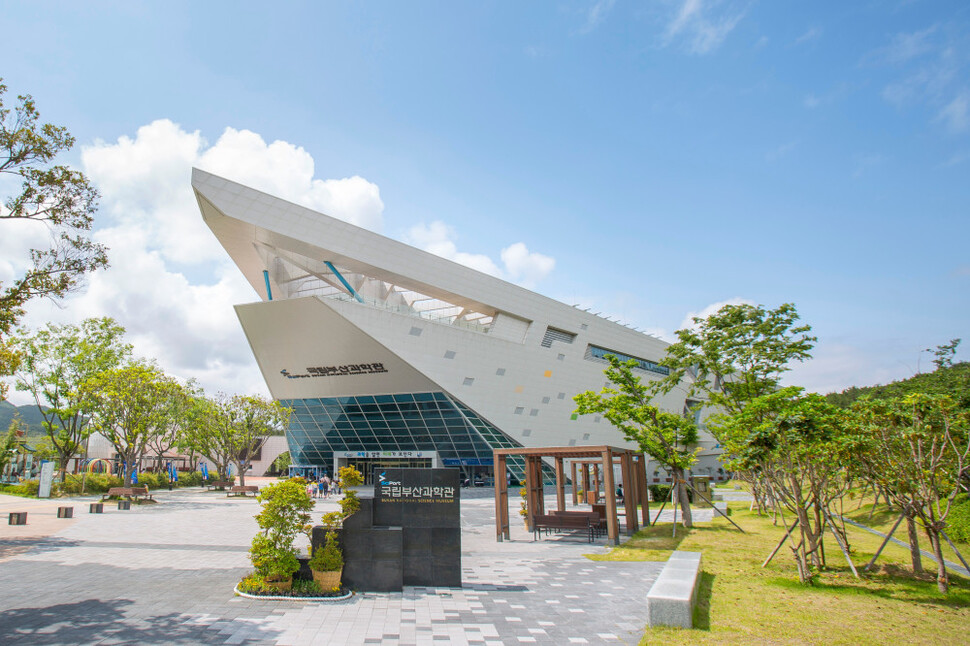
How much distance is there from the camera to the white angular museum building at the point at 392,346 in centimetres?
3238

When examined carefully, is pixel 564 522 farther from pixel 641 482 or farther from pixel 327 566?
pixel 327 566

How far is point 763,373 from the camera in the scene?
860 inches

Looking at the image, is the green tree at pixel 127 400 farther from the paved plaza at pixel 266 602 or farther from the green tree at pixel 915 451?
the green tree at pixel 915 451

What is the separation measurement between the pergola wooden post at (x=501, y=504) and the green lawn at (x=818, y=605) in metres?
4.02

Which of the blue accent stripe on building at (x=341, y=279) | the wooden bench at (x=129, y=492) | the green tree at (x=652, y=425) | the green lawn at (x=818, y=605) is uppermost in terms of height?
the blue accent stripe on building at (x=341, y=279)

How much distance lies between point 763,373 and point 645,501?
6892 millimetres

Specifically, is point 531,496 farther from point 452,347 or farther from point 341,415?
point 341,415

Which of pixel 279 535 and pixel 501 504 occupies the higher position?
pixel 279 535

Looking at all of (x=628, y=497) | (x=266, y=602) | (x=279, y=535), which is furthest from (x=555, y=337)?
(x=266, y=602)

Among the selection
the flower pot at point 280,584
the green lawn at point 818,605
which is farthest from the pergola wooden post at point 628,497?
the flower pot at point 280,584

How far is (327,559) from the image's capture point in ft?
31.2

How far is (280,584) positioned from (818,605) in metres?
8.67

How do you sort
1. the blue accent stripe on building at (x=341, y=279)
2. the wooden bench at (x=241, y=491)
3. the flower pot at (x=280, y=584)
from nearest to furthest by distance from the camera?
the flower pot at (x=280, y=584) < the blue accent stripe on building at (x=341, y=279) < the wooden bench at (x=241, y=491)

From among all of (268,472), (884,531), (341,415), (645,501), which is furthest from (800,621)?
(268,472)
